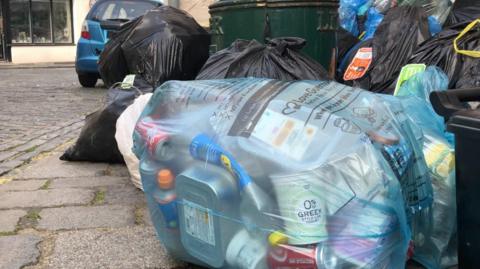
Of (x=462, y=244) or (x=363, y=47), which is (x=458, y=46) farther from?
(x=462, y=244)

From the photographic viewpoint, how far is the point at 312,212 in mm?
1753

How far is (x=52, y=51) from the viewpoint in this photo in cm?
2041

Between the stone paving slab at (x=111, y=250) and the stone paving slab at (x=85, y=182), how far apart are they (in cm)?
86

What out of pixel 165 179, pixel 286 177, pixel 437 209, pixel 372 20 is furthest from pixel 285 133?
pixel 372 20

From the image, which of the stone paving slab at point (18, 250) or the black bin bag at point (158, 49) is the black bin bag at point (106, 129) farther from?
the stone paving slab at point (18, 250)

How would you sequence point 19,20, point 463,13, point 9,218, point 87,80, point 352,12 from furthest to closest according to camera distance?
point 19,20 → point 87,80 → point 352,12 → point 463,13 → point 9,218

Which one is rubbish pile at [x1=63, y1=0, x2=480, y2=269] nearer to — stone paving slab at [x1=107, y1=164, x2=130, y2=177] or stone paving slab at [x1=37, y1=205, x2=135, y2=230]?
stone paving slab at [x1=37, y1=205, x2=135, y2=230]

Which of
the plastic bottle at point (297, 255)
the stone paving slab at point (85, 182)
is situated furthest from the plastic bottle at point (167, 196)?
the stone paving slab at point (85, 182)

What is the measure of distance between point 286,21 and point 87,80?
7.27m

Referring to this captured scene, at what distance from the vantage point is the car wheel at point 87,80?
32.8ft

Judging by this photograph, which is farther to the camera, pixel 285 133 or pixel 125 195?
pixel 125 195

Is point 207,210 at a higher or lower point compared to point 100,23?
lower

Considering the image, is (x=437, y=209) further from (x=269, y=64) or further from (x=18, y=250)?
(x=18, y=250)

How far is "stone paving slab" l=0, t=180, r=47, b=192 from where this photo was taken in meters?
3.48
